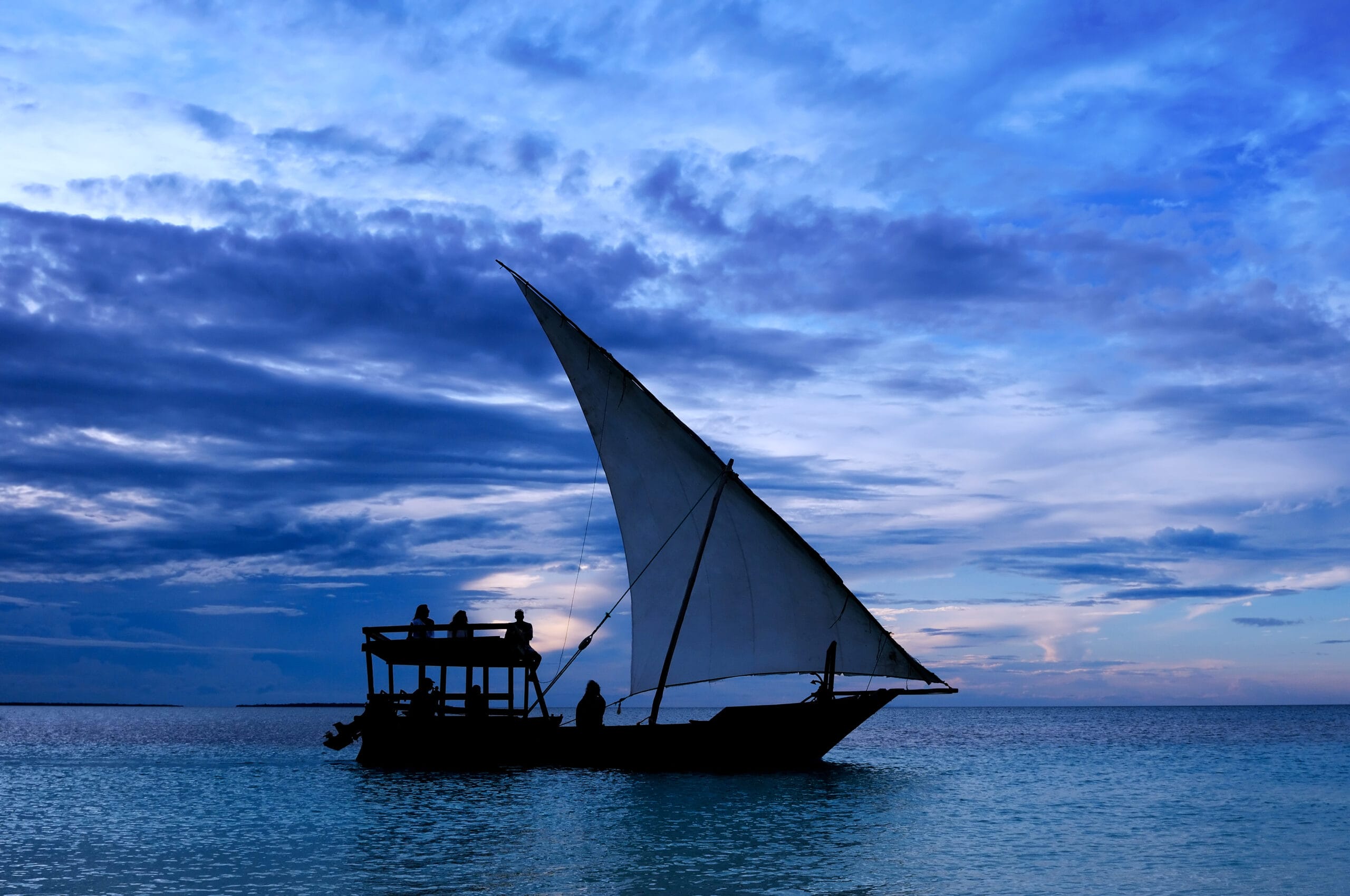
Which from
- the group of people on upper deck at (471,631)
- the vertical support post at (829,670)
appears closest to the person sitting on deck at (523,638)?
the group of people on upper deck at (471,631)

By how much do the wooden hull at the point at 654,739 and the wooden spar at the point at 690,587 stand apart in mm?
1071

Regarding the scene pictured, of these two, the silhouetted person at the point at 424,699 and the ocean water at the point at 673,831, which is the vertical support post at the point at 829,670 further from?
the silhouetted person at the point at 424,699

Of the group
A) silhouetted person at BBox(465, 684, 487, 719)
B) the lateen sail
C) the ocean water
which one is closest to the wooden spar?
the lateen sail

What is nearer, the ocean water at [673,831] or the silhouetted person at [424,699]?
the ocean water at [673,831]

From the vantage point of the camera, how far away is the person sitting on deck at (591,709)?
30812 mm

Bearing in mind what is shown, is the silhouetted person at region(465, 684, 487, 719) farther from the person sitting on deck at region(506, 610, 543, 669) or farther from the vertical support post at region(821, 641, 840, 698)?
the vertical support post at region(821, 641, 840, 698)

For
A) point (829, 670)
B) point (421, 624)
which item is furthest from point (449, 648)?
point (829, 670)

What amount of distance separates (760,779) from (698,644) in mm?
4084

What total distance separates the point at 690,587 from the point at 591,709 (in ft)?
15.7

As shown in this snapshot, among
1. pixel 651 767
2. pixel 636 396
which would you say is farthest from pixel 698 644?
pixel 636 396

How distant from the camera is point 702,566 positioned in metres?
30.5

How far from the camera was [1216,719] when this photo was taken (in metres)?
153

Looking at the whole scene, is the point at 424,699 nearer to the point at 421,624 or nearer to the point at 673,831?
the point at 421,624

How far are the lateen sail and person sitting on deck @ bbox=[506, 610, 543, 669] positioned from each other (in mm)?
2870
